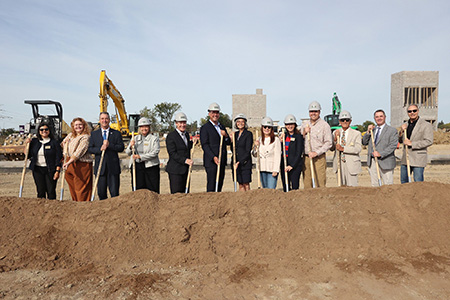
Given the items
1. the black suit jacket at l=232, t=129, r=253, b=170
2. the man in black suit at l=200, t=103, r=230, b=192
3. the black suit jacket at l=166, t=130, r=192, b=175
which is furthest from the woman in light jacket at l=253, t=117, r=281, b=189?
the black suit jacket at l=166, t=130, r=192, b=175

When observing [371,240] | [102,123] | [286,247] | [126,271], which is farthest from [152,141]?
[371,240]

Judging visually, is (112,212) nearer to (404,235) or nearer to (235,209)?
(235,209)

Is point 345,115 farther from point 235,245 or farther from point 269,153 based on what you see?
point 235,245

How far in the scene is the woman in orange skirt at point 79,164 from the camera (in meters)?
4.46

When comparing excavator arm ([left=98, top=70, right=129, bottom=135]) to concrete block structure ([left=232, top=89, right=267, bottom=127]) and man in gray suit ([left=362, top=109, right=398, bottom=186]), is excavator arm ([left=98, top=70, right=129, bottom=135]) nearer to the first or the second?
man in gray suit ([left=362, top=109, right=398, bottom=186])

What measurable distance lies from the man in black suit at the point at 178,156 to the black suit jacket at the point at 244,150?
81 cm

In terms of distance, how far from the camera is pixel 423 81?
85.6 ft

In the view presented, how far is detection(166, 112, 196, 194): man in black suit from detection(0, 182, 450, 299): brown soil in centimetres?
96

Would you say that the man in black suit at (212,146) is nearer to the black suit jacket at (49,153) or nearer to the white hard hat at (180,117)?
the white hard hat at (180,117)

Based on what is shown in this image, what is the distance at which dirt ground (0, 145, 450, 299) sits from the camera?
7.91ft

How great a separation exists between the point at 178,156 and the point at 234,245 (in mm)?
2036

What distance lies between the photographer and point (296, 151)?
4754 millimetres

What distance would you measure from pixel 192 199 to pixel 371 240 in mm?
2066

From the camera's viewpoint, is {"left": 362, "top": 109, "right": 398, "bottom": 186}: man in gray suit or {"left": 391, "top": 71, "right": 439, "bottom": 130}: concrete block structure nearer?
{"left": 362, "top": 109, "right": 398, "bottom": 186}: man in gray suit
